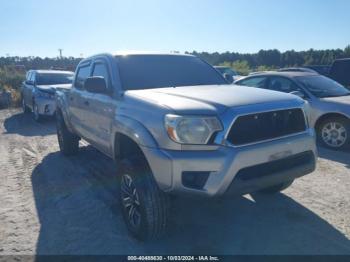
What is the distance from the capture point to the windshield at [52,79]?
1171cm

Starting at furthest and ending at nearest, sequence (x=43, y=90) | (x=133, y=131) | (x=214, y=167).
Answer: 1. (x=43, y=90)
2. (x=133, y=131)
3. (x=214, y=167)

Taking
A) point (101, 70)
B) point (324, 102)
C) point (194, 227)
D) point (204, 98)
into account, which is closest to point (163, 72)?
point (101, 70)

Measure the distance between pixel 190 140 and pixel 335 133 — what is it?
15.6 ft

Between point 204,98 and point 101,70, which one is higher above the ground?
point 101,70

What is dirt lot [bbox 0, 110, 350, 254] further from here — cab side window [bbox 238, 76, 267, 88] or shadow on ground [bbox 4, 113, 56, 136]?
shadow on ground [bbox 4, 113, 56, 136]

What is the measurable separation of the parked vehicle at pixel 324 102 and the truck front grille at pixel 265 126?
277cm

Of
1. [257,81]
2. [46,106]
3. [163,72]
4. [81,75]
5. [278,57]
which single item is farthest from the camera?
[278,57]

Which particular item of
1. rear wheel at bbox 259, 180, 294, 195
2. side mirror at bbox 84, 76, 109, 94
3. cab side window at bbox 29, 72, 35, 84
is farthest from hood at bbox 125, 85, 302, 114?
cab side window at bbox 29, 72, 35, 84

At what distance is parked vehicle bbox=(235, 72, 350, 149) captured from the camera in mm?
6285

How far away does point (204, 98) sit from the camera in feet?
10.2

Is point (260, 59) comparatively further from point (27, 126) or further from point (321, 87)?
point (321, 87)

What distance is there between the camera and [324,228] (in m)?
3.42

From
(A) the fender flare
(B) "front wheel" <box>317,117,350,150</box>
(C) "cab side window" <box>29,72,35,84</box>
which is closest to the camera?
(A) the fender flare

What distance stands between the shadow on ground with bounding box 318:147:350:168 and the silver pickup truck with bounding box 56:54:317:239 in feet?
9.41
